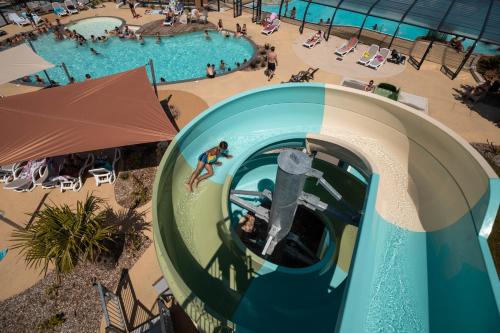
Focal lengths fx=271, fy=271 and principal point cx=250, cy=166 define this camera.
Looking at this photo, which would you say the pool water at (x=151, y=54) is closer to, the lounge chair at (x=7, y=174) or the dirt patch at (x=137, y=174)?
the dirt patch at (x=137, y=174)


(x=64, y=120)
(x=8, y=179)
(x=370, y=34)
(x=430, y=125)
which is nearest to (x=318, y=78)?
(x=370, y=34)

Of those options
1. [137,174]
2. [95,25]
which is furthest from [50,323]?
[95,25]

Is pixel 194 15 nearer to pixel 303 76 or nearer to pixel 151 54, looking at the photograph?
pixel 151 54

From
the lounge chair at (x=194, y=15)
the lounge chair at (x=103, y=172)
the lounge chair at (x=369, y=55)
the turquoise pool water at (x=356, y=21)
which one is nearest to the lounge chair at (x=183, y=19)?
the lounge chair at (x=194, y=15)

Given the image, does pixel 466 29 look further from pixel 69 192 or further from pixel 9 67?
pixel 9 67

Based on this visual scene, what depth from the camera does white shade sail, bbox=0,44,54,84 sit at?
13398 millimetres

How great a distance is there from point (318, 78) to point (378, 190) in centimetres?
1175

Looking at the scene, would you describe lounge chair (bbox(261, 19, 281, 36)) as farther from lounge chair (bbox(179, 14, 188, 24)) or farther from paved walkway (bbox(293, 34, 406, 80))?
lounge chair (bbox(179, 14, 188, 24))

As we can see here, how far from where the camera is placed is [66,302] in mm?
7949

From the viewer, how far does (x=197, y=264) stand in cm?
679

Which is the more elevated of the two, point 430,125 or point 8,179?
point 430,125

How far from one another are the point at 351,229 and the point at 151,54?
19.4 m

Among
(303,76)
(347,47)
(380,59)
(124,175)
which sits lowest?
(124,175)

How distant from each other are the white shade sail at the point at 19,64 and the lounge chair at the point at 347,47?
18.2 meters
